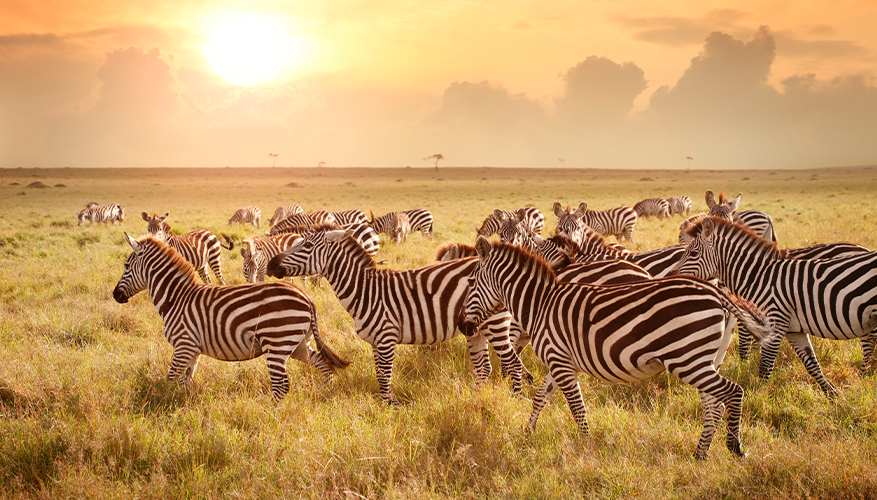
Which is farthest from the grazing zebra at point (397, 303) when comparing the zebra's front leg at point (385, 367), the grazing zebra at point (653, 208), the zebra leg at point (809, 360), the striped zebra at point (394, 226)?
the grazing zebra at point (653, 208)

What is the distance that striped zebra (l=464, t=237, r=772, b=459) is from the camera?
4188 millimetres

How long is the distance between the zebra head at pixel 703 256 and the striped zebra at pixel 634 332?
2.66 m

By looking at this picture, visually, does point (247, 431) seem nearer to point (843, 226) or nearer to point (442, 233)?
point (442, 233)

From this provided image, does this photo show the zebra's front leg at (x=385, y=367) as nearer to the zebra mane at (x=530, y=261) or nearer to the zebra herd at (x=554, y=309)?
the zebra herd at (x=554, y=309)

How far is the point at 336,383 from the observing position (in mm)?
6234

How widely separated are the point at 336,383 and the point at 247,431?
142cm

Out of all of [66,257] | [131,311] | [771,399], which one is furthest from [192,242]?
[771,399]

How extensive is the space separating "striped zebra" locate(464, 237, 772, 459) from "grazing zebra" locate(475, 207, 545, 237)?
3.62m

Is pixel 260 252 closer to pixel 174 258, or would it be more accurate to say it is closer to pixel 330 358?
pixel 174 258

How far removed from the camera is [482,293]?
18.1ft

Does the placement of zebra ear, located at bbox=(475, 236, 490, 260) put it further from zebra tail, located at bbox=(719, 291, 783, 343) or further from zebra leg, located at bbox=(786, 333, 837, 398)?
zebra leg, located at bbox=(786, 333, 837, 398)

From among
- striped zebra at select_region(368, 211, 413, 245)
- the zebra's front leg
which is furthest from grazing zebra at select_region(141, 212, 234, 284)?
the zebra's front leg

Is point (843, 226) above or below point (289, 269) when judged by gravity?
above

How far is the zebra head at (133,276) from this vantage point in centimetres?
675
